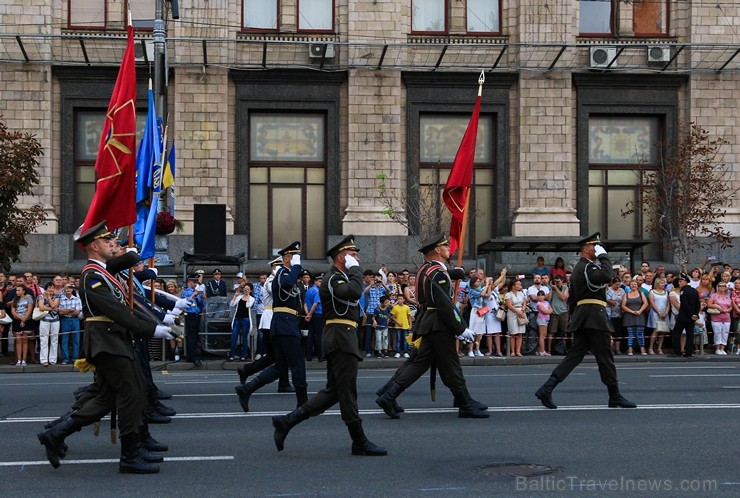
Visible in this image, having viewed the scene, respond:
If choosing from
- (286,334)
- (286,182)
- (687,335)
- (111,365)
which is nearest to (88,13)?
(286,182)

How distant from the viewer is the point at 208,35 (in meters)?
31.1

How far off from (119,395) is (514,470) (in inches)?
127

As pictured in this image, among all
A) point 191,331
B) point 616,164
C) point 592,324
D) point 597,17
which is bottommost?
point 191,331

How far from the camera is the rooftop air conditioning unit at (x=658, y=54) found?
3189 centimetres

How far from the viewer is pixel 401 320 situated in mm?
24453

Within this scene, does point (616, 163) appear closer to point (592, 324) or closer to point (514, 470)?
point (592, 324)

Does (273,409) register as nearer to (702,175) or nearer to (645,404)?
(645,404)

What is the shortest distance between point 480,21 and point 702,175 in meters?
7.28

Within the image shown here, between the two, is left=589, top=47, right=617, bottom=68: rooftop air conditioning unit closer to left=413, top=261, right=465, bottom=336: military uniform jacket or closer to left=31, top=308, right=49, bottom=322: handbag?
Answer: left=31, top=308, right=49, bottom=322: handbag

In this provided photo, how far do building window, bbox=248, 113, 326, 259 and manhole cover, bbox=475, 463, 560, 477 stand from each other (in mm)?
22853

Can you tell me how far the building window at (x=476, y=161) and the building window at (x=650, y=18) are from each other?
15.8 ft

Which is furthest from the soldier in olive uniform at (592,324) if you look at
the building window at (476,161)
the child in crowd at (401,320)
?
the building window at (476,161)

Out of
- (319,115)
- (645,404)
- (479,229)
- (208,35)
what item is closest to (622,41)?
(479,229)

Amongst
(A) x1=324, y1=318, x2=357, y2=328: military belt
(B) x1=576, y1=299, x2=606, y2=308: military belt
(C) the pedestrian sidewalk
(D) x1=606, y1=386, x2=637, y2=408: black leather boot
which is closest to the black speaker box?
(C) the pedestrian sidewalk
